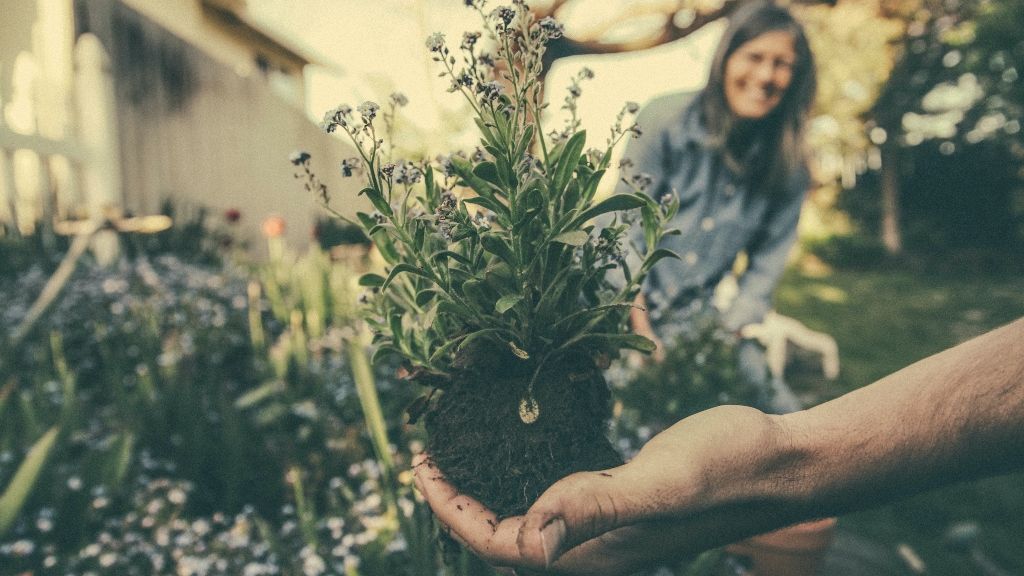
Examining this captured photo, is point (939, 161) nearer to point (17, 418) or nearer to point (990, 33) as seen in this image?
point (990, 33)

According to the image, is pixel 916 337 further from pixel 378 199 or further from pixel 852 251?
pixel 378 199

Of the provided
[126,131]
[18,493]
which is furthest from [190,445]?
[126,131]

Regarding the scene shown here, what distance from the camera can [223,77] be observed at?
643 centimetres

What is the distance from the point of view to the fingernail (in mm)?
656

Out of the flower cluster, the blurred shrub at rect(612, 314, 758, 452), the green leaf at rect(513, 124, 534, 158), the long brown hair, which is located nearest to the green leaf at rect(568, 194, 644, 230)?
the flower cluster

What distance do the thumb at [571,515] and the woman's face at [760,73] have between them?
1.84 metres

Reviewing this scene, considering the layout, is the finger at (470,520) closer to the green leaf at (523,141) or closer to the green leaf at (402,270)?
the green leaf at (402,270)

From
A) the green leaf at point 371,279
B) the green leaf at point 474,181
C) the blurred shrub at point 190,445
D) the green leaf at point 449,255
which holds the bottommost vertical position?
the blurred shrub at point 190,445

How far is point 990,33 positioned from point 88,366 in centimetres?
1276

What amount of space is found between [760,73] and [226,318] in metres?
2.86

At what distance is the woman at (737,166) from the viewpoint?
7.16 feet

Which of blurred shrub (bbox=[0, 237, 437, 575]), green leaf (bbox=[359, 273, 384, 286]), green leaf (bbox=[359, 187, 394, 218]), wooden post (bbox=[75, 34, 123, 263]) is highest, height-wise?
wooden post (bbox=[75, 34, 123, 263])

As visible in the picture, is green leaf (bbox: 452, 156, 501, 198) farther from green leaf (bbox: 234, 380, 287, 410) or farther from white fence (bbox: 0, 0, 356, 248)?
white fence (bbox: 0, 0, 356, 248)

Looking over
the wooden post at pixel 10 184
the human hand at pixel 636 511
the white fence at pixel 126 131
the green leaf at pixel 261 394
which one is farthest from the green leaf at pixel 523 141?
the wooden post at pixel 10 184
